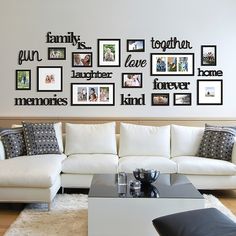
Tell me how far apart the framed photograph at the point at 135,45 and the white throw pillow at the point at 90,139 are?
1280 mm

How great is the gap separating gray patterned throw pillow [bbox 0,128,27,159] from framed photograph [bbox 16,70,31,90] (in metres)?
0.99

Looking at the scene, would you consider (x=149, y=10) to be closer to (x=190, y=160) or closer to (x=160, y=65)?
(x=160, y=65)

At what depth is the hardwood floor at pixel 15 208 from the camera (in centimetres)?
297

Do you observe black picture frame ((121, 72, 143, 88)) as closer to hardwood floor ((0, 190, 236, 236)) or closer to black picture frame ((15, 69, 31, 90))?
black picture frame ((15, 69, 31, 90))

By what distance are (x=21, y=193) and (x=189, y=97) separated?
284 cm

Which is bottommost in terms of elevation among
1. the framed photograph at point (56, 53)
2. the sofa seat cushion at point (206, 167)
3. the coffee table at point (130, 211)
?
the coffee table at point (130, 211)

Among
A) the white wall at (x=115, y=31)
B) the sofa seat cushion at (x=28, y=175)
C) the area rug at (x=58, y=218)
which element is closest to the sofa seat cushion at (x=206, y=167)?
the area rug at (x=58, y=218)

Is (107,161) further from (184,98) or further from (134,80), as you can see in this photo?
(184,98)

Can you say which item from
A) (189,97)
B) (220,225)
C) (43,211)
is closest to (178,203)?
(220,225)

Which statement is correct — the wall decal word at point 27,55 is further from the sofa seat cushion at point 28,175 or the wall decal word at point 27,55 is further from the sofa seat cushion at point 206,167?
the sofa seat cushion at point 206,167

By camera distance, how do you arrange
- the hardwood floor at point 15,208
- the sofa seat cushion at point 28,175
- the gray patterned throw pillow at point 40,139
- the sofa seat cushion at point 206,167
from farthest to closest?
the gray patterned throw pillow at point 40,139, the sofa seat cushion at point 206,167, the sofa seat cushion at point 28,175, the hardwood floor at point 15,208

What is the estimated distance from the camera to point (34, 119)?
4.82 metres

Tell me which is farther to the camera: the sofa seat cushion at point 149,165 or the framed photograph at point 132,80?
the framed photograph at point 132,80

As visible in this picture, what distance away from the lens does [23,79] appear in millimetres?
4887
